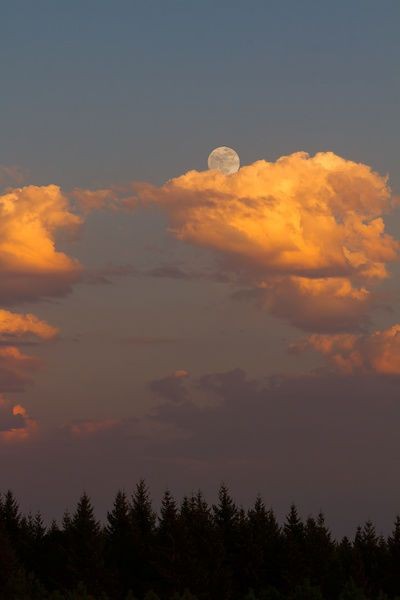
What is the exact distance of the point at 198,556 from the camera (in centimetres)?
8919

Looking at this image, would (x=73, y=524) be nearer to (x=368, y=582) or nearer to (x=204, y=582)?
(x=204, y=582)

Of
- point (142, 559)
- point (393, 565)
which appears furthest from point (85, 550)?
point (393, 565)

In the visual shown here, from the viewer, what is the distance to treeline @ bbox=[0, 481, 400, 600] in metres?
86.5

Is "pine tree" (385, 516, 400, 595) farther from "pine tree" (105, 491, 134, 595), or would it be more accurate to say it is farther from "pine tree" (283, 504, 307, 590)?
"pine tree" (105, 491, 134, 595)

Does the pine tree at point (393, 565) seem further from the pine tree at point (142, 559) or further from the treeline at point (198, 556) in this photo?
the pine tree at point (142, 559)

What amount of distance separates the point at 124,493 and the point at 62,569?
30.1ft

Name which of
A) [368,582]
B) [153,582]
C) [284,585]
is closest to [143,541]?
[153,582]

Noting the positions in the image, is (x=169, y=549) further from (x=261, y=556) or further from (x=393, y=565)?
(x=393, y=565)

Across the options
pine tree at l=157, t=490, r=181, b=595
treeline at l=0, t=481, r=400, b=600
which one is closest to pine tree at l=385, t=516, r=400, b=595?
treeline at l=0, t=481, r=400, b=600

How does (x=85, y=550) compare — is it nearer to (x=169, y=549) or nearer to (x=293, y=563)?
(x=169, y=549)

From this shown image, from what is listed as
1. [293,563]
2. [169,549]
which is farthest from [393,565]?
[169,549]

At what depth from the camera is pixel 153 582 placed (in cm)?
9019

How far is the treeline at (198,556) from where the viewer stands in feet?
284

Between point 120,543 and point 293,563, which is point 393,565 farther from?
point 120,543
